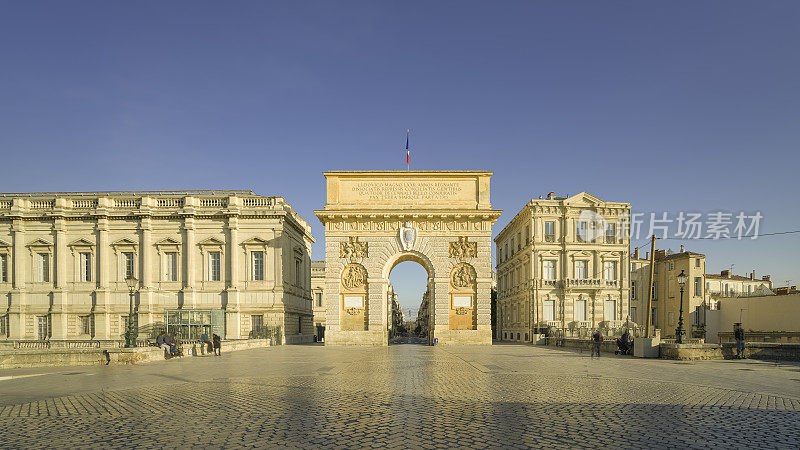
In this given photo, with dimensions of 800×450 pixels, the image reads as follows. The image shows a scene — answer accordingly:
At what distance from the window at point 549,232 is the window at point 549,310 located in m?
5.38

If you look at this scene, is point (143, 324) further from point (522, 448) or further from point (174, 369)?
point (522, 448)

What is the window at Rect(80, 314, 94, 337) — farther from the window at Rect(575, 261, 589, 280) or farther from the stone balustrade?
the window at Rect(575, 261, 589, 280)

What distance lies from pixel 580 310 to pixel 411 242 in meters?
18.0

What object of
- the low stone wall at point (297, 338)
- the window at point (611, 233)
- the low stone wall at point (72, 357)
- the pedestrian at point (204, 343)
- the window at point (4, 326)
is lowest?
the low stone wall at point (297, 338)

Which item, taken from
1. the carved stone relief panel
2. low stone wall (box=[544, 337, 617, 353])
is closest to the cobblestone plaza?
low stone wall (box=[544, 337, 617, 353])

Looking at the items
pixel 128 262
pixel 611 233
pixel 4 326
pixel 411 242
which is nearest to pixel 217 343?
pixel 411 242

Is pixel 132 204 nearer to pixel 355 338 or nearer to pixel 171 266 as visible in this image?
pixel 171 266

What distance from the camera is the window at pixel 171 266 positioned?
42062 millimetres

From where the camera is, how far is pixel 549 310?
45812mm

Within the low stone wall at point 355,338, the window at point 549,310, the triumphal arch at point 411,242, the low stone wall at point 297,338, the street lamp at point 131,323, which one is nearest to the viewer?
the street lamp at point 131,323

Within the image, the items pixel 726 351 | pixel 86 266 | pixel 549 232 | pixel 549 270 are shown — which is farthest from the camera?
pixel 549 232

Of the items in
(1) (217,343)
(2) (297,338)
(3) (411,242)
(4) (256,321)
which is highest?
(3) (411,242)

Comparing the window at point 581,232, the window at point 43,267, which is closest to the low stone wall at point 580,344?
the window at point 581,232

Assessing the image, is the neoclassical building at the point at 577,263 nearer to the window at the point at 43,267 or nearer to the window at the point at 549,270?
the window at the point at 549,270
